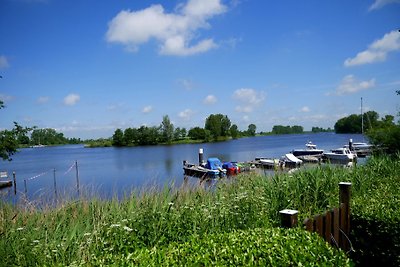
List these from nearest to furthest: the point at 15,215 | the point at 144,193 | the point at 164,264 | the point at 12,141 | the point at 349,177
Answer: the point at 164,264, the point at 15,215, the point at 144,193, the point at 349,177, the point at 12,141

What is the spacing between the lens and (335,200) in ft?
18.9

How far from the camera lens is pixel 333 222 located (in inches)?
161

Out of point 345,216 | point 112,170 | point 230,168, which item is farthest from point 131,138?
point 345,216

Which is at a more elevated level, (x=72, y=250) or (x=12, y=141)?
(x=12, y=141)

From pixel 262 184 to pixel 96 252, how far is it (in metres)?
3.72

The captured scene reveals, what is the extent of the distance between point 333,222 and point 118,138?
109 metres

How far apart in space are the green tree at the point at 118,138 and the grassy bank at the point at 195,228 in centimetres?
10532

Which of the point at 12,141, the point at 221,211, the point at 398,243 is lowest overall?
the point at 398,243

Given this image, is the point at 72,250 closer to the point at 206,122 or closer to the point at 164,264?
the point at 164,264

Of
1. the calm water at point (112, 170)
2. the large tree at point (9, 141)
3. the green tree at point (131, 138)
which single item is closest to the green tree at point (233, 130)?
the green tree at point (131, 138)

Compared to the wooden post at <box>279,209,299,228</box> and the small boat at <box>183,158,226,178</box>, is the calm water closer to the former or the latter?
the small boat at <box>183,158,226,178</box>

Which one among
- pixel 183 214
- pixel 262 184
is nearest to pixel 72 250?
pixel 183 214

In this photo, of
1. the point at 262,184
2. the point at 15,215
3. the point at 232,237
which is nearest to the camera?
the point at 232,237

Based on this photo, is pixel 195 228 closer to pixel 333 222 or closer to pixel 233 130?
pixel 333 222
